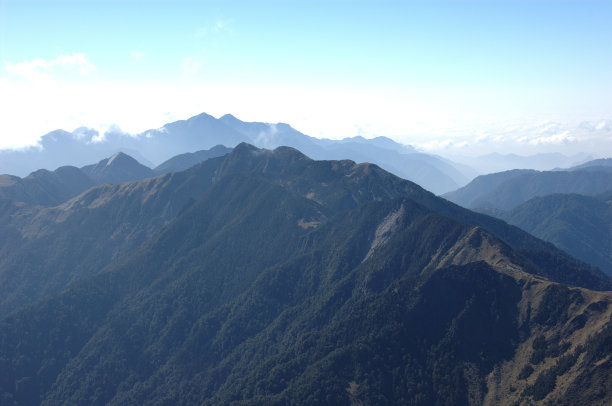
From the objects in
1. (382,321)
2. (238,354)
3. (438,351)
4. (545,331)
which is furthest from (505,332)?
(238,354)

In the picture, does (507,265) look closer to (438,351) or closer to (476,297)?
(476,297)

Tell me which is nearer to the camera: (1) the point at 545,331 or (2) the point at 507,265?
(1) the point at 545,331

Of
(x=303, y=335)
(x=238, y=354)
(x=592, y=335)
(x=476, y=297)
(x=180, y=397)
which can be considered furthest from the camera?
(x=238, y=354)

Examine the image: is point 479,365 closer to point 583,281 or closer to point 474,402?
point 474,402

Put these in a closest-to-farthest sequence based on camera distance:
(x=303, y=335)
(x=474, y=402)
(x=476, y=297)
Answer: (x=474, y=402) → (x=476, y=297) → (x=303, y=335)

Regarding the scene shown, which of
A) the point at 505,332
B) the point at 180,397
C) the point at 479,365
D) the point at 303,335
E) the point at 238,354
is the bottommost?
the point at 180,397

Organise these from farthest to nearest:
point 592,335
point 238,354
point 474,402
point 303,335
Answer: point 238,354 → point 303,335 → point 474,402 → point 592,335

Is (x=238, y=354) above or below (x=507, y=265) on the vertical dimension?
below

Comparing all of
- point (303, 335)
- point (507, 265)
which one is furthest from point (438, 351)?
point (303, 335)

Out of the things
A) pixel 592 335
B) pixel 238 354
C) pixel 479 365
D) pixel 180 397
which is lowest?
pixel 180 397
